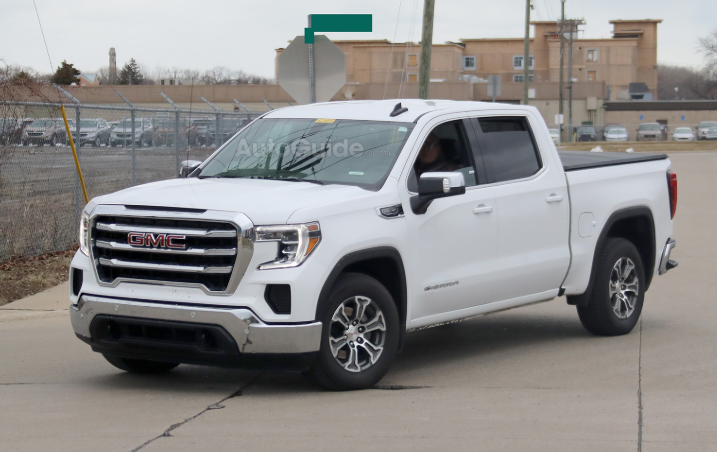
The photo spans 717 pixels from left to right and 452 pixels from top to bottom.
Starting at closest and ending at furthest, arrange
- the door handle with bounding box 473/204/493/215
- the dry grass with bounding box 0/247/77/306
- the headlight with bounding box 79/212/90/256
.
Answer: the headlight with bounding box 79/212/90/256 < the door handle with bounding box 473/204/493/215 < the dry grass with bounding box 0/247/77/306

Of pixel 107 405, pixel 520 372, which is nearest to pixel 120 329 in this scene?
pixel 107 405

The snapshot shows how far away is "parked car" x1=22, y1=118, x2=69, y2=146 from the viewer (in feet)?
39.4

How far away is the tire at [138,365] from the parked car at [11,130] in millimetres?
5564

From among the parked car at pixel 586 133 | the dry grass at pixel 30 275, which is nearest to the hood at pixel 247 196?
the dry grass at pixel 30 275

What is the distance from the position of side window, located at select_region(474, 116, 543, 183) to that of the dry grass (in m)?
5.62

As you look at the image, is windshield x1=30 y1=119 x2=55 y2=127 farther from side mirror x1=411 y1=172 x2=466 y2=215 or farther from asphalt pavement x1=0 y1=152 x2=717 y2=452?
side mirror x1=411 y1=172 x2=466 y2=215

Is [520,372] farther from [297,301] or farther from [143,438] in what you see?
[143,438]

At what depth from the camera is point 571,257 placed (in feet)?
25.8

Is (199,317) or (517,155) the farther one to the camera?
(517,155)

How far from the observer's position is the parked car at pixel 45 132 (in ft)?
39.4

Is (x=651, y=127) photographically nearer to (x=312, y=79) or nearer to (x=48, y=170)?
(x=312, y=79)

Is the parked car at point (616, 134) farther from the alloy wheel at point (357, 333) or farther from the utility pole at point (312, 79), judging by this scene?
the alloy wheel at point (357, 333)

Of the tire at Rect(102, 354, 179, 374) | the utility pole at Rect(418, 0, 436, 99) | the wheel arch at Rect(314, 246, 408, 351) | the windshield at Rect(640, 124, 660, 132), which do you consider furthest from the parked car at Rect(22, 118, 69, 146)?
the windshield at Rect(640, 124, 660, 132)

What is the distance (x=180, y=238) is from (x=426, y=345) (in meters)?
3.08
